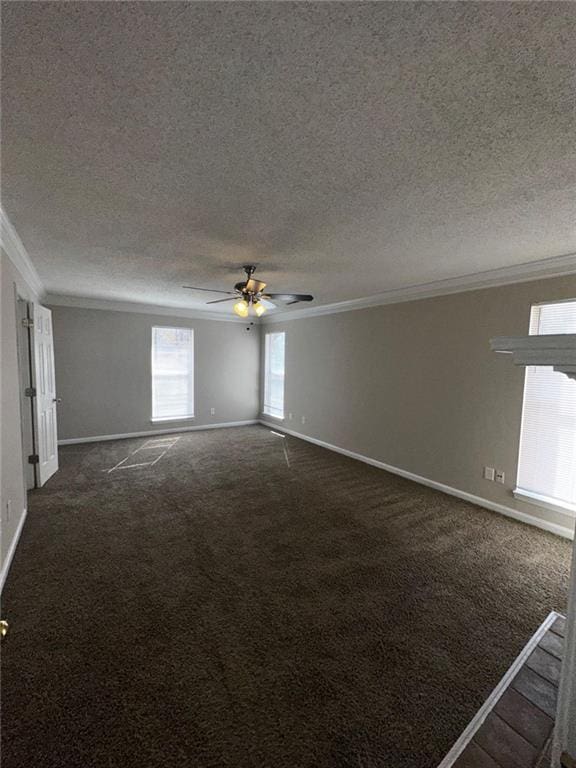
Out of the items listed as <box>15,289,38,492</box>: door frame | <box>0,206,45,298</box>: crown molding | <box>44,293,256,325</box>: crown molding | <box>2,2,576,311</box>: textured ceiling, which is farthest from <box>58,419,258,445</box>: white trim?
<box>2,2,576,311</box>: textured ceiling

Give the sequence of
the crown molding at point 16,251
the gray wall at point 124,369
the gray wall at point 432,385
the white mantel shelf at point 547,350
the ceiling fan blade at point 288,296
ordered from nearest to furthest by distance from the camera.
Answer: the white mantel shelf at point 547,350
the crown molding at point 16,251
the gray wall at point 432,385
the ceiling fan blade at point 288,296
the gray wall at point 124,369

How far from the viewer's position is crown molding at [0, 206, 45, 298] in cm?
233

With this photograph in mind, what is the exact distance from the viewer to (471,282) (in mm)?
3568

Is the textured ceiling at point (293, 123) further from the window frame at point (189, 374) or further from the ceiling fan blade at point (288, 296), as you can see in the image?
the window frame at point (189, 374)

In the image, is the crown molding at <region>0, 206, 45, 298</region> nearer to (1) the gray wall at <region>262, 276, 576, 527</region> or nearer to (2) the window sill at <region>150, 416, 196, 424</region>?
(2) the window sill at <region>150, 416, 196, 424</region>

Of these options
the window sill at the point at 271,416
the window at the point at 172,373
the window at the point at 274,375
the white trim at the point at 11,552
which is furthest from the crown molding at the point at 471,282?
the white trim at the point at 11,552

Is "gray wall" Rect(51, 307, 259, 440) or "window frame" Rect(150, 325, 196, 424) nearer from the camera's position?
"gray wall" Rect(51, 307, 259, 440)

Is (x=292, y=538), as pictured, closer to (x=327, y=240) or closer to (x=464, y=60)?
(x=327, y=240)

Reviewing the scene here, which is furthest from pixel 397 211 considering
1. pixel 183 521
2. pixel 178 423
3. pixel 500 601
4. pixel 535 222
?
pixel 178 423

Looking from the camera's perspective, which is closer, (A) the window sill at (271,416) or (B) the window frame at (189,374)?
(B) the window frame at (189,374)

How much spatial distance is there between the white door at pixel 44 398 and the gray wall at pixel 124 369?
1281 millimetres

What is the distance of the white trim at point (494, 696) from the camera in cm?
127

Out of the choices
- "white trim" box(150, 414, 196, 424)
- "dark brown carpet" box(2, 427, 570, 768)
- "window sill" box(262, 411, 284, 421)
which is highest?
"white trim" box(150, 414, 196, 424)

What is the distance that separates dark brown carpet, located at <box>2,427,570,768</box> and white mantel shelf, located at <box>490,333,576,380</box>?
1.54 m
